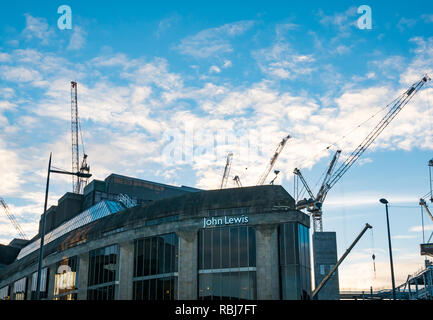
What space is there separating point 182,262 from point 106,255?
1620 cm

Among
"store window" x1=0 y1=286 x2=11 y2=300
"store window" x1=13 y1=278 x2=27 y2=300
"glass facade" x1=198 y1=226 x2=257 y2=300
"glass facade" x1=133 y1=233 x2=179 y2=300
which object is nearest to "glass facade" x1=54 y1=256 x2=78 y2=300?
"glass facade" x1=133 y1=233 x2=179 y2=300

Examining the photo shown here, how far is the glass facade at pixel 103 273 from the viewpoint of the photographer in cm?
6744

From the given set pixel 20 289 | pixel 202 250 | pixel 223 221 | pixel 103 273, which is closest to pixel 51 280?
pixel 103 273

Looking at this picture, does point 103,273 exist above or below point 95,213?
below

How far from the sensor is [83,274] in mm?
74000

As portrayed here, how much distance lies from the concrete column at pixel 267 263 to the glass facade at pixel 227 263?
72 centimetres

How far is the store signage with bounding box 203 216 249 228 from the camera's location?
57.9 metres

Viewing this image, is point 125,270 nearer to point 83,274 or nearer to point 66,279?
point 83,274

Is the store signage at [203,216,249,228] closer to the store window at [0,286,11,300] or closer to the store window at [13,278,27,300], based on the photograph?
the store window at [13,278,27,300]

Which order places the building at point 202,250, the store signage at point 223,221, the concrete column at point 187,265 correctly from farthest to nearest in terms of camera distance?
1. the concrete column at point 187,265
2. the store signage at point 223,221
3. the building at point 202,250

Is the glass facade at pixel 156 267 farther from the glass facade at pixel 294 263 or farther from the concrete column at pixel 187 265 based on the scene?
the glass facade at pixel 294 263

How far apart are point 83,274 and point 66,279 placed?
581cm

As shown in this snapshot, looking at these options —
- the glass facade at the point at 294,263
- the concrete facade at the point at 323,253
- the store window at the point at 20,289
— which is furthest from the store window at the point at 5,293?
the glass facade at the point at 294,263

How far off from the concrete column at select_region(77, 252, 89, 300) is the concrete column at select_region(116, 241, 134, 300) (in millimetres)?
9813
